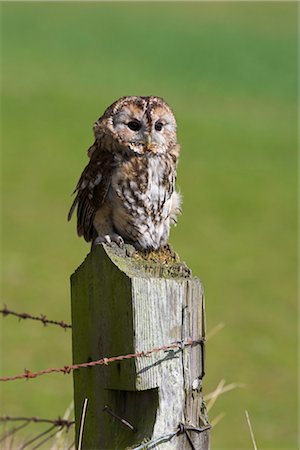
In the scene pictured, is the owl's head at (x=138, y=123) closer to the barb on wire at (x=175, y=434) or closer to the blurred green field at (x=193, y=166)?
the barb on wire at (x=175, y=434)

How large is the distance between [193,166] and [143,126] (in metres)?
18.4

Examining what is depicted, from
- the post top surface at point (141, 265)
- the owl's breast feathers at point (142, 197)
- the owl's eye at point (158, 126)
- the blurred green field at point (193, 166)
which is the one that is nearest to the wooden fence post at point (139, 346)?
the post top surface at point (141, 265)

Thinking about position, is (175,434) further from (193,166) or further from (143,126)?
(193,166)

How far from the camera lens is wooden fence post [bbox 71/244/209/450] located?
305 cm

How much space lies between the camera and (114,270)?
3080mm

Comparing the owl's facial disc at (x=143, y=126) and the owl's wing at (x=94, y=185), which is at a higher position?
the owl's facial disc at (x=143, y=126)

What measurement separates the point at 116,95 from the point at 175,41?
23.1ft

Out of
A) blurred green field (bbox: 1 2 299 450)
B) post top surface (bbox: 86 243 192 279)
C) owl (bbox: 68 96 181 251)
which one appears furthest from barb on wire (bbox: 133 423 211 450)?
blurred green field (bbox: 1 2 299 450)

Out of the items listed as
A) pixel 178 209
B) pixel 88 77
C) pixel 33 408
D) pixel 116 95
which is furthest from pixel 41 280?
pixel 88 77

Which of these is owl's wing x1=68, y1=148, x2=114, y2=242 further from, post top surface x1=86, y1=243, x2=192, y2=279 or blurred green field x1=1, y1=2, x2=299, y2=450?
blurred green field x1=1, y1=2, x2=299, y2=450

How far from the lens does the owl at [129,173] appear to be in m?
4.21

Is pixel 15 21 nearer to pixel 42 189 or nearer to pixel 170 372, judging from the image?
pixel 42 189

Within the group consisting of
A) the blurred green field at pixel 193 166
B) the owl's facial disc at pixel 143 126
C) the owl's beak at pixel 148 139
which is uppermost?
the blurred green field at pixel 193 166

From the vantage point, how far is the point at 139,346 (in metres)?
3.05
